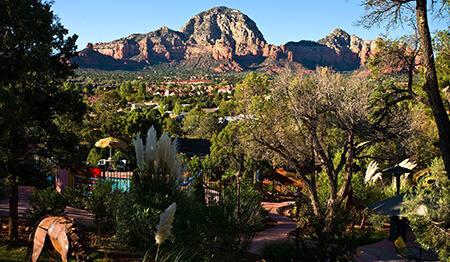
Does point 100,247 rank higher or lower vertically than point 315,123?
lower

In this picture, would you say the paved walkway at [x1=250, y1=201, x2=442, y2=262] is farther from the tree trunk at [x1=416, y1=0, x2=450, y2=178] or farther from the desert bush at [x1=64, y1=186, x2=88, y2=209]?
the desert bush at [x1=64, y1=186, x2=88, y2=209]

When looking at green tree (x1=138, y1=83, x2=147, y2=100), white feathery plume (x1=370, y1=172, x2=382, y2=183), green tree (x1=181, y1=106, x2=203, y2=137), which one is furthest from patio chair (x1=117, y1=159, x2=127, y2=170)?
green tree (x1=138, y1=83, x2=147, y2=100)

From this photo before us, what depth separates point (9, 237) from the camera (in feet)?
23.6

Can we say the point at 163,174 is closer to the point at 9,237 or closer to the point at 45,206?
the point at 45,206

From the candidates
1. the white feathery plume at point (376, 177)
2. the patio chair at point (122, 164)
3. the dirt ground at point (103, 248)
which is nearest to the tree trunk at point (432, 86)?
the dirt ground at point (103, 248)

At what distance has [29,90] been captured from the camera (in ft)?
22.0

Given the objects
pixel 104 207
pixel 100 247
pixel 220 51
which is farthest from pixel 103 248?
pixel 220 51

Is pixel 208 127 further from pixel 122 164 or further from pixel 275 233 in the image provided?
pixel 275 233

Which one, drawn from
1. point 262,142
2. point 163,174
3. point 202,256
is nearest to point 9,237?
point 163,174

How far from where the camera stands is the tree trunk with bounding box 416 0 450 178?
6430mm

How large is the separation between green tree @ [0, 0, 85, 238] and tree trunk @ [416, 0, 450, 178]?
6390 mm

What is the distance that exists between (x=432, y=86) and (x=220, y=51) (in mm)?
173339

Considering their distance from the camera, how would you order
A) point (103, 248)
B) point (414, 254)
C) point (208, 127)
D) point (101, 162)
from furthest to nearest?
point (208, 127), point (101, 162), point (414, 254), point (103, 248)

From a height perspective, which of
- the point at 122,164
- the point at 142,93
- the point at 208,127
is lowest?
the point at 122,164
